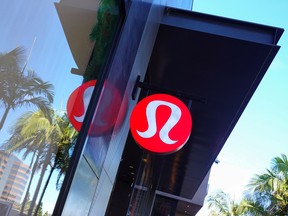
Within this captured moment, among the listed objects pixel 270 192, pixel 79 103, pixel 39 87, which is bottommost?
pixel 39 87

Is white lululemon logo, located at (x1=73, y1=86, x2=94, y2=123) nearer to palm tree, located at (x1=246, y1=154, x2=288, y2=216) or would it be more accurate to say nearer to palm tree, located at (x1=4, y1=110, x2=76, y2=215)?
palm tree, located at (x1=4, y1=110, x2=76, y2=215)

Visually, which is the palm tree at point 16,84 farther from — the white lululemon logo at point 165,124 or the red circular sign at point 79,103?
the white lululemon logo at point 165,124

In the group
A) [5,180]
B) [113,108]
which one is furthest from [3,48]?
[113,108]

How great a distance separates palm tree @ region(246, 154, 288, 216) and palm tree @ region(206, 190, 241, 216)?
29.0 feet

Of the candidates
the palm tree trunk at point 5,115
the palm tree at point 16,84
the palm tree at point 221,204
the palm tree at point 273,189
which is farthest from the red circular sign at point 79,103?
the palm tree at point 221,204

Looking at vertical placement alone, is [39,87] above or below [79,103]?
below

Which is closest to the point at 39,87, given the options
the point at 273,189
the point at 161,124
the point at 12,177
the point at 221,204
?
the point at 12,177

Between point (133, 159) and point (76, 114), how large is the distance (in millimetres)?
6264

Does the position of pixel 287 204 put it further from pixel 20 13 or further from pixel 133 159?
pixel 20 13

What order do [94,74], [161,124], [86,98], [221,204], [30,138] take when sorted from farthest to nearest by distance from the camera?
[221,204] < [161,124] < [94,74] < [86,98] < [30,138]

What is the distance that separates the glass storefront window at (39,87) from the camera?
1415 mm

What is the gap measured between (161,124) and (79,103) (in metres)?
1.77

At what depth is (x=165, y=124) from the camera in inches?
161

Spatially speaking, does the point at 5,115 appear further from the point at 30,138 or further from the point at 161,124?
the point at 161,124
